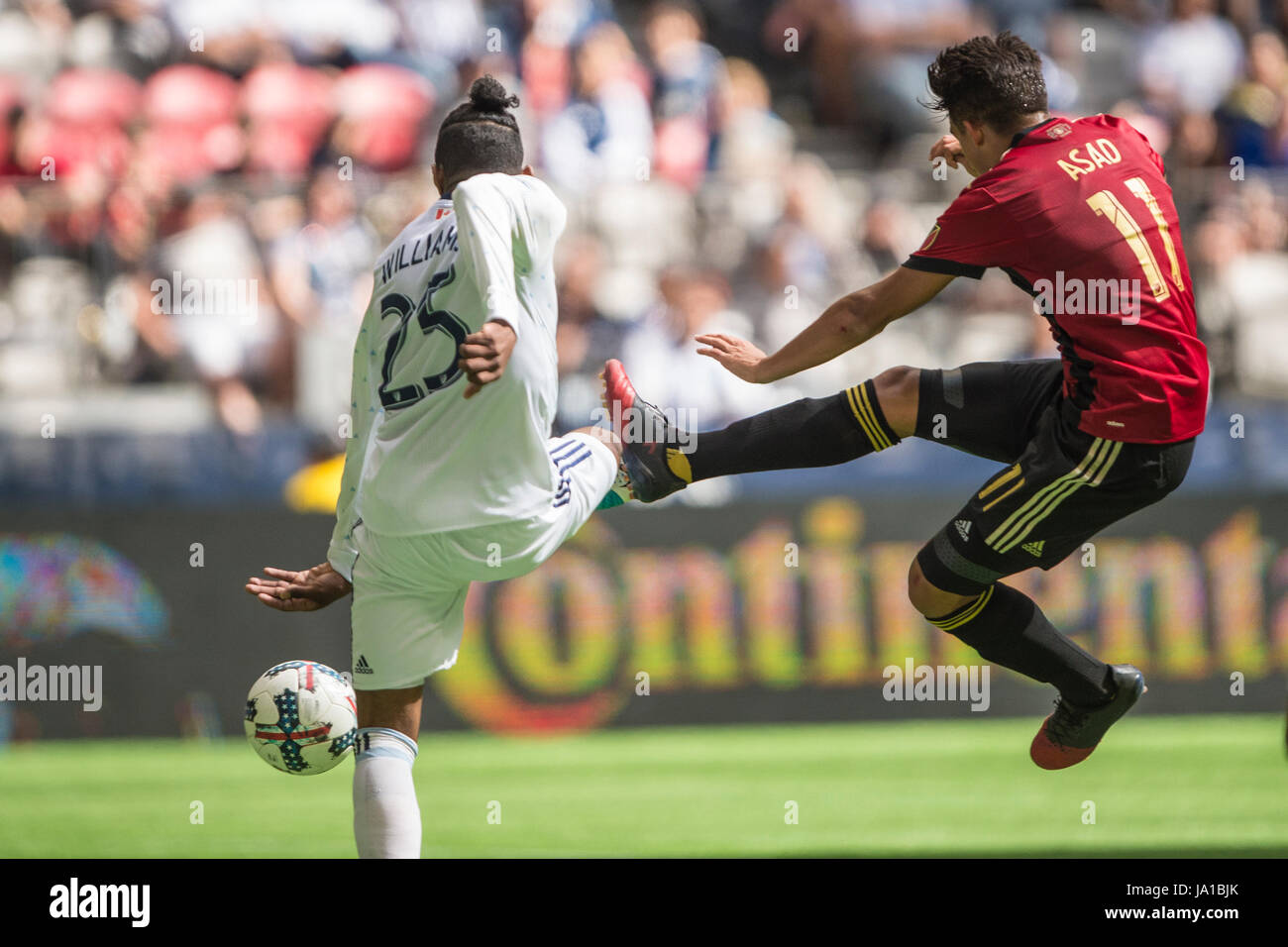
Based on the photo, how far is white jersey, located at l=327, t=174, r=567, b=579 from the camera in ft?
16.4

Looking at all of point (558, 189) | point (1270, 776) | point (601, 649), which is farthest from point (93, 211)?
point (1270, 776)

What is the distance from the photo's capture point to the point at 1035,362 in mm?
6066

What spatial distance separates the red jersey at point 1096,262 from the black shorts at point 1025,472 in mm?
111

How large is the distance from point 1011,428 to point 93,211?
8.01 metres

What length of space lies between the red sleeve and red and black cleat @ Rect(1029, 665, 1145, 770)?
162cm

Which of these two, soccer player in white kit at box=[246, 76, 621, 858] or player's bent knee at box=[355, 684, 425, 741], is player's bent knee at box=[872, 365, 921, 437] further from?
player's bent knee at box=[355, 684, 425, 741]

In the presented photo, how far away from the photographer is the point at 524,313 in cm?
507

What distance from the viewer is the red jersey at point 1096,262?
5465 mm

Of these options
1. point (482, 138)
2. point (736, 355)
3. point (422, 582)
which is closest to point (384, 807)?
point (422, 582)

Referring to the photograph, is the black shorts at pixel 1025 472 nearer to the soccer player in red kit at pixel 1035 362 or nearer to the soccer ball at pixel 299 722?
Result: the soccer player in red kit at pixel 1035 362

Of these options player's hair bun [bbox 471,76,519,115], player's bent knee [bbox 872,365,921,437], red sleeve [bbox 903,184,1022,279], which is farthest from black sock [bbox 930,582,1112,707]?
player's hair bun [bbox 471,76,519,115]

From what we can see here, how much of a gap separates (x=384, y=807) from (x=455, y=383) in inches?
51.2

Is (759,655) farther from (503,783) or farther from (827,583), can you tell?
(503,783)

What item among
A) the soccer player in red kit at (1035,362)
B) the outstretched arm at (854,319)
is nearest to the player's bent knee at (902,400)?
the soccer player in red kit at (1035,362)
